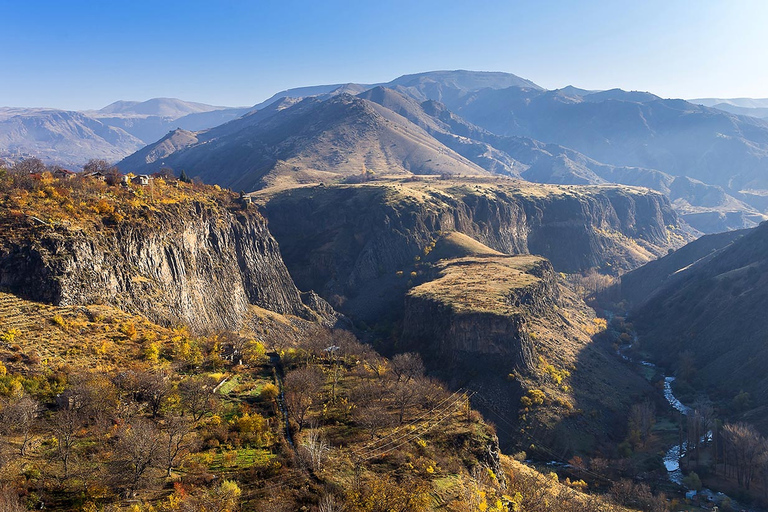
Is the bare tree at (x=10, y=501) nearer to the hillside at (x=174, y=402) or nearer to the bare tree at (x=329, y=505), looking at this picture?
the hillside at (x=174, y=402)

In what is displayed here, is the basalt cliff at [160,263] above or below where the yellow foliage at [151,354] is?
above

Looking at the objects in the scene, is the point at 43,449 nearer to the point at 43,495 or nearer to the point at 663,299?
the point at 43,495

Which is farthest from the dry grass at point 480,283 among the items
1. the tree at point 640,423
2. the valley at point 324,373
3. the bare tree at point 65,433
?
the bare tree at point 65,433

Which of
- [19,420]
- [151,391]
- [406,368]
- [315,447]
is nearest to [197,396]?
[151,391]

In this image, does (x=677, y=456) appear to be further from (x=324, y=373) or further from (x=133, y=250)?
(x=133, y=250)

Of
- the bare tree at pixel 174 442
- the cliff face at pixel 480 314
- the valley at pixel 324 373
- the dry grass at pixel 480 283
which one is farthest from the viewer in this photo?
the dry grass at pixel 480 283

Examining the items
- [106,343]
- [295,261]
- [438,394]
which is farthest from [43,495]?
[295,261]

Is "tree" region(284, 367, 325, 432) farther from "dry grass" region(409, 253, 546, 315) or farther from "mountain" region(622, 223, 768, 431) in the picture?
"mountain" region(622, 223, 768, 431)
